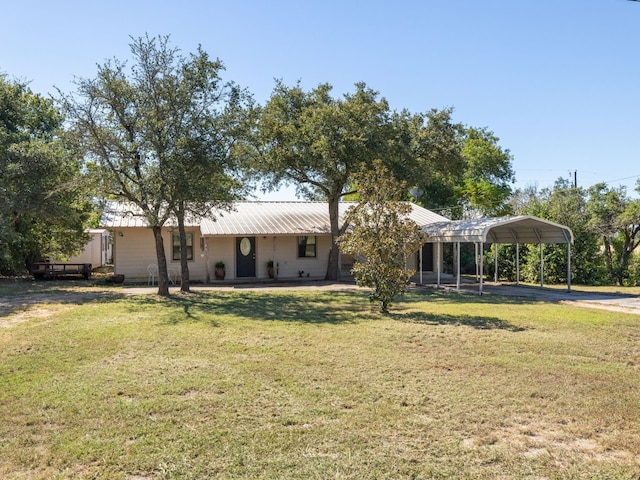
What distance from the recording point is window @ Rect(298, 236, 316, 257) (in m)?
22.6

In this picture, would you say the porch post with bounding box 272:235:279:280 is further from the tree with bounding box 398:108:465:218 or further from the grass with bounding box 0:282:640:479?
the grass with bounding box 0:282:640:479

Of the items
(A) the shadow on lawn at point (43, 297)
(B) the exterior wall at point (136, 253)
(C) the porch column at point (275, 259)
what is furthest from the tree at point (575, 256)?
(A) the shadow on lawn at point (43, 297)

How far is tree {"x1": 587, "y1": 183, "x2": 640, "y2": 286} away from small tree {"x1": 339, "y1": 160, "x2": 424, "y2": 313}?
1421cm

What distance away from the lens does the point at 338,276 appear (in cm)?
2223

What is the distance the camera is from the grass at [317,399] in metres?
3.95

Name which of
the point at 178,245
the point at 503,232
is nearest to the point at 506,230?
the point at 503,232

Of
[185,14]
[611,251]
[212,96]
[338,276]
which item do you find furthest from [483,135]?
[185,14]

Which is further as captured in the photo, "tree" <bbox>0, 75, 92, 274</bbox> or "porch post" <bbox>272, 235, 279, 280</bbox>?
"porch post" <bbox>272, 235, 279, 280</bbox>

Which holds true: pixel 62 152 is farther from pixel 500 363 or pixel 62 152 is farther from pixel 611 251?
pixel 611 251

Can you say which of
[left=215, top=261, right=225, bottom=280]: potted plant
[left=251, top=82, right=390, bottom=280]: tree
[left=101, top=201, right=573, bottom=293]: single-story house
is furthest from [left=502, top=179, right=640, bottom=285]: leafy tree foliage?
[left=215, top=261, right=225, bottom=280]: potted plant

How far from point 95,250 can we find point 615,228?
28.1 meters

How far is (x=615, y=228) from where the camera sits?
860 inches

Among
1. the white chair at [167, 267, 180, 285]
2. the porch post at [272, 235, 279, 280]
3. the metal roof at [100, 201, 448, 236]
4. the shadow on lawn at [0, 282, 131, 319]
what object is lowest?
the shadow on lawn at [0, 282, 131, 319]

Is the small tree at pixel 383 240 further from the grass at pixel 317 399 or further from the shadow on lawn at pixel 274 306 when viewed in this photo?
the grass at pixel 317 399
